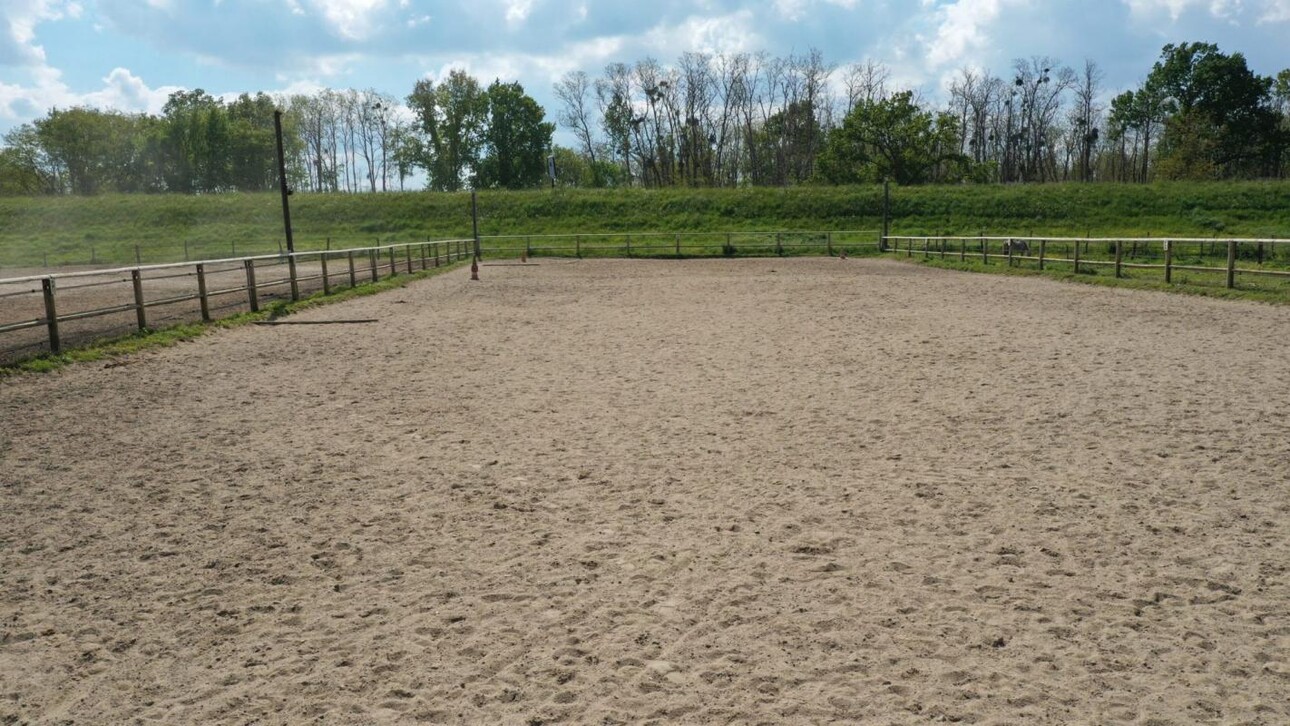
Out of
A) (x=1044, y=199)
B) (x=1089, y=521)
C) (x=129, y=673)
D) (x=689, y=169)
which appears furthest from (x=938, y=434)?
(x=689, y=169)

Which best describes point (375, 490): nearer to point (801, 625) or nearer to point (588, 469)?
point (588, 469)

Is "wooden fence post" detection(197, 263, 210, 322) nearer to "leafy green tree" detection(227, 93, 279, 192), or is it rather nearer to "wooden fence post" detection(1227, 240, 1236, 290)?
"wooden fence post" detection(1227, 240, 1236, 290)

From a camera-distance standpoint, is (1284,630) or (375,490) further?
(375,490)

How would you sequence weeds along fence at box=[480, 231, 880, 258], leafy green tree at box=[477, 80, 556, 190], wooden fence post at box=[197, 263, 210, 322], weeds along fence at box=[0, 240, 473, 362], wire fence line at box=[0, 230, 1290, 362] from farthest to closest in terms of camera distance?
leafy green tree at box=[477, 80, 556, 190]
weeds along fence at box=[480, 231, 880, 258]
wooden fence post at box=[197, 263, 210, 322]
wire fence line at box=[0, 230, 1290, 362]
weeds along fence at box=[0, 240, 473, 362]

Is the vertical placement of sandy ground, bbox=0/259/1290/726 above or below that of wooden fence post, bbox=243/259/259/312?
below

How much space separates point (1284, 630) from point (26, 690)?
15.5 feet

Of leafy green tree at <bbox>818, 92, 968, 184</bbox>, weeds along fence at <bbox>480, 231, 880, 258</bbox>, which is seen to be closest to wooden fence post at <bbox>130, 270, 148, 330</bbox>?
weeds along fence at <bbox>480, 231, 880, 258</bbox>

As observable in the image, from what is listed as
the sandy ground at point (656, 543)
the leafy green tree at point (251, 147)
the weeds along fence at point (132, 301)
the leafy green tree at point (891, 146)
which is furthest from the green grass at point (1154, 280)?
the leafy green tree at point (251, 147)

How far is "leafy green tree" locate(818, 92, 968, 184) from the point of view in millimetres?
63938

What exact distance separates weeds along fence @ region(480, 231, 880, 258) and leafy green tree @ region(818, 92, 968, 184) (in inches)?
886

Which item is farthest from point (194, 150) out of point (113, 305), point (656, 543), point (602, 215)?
point (656, 543)

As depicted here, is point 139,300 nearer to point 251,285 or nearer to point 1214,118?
point 251,285

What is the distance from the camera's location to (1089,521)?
182 inches

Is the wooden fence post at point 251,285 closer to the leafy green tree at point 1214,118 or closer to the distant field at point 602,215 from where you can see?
the distant field at point 602,215
